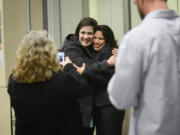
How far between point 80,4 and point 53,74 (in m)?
2.13

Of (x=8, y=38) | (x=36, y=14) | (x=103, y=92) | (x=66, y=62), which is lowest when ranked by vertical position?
(x=103, y=92)

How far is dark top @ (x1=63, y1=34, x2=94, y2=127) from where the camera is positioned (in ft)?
7.53

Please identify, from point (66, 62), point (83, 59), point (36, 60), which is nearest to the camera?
point (36, 60)

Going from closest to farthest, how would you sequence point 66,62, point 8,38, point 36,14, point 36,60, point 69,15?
1. point 36,60
2. point 66,62
3. point 8,38
4. point 36,14
5. point 69,15

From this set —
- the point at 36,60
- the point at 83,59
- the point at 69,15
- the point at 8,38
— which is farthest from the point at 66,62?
the point at 69,15

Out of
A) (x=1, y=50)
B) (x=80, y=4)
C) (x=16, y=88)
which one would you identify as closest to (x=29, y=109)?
A: (x=16, y=88)

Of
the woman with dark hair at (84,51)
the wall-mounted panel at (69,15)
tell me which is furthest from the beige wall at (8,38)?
the woman with dark hair at (84,51)

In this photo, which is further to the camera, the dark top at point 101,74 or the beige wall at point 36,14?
the beige wall at point 36,14

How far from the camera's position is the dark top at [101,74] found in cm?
225

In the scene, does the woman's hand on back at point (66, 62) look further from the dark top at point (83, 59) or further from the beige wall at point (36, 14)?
the beige wall at point (36, 14)

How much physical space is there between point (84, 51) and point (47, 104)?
2.55 feet

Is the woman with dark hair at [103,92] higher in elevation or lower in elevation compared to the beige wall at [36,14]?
lower

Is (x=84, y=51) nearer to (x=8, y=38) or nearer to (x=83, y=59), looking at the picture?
(x=83, y=59)

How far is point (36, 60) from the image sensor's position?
5.89 feet
